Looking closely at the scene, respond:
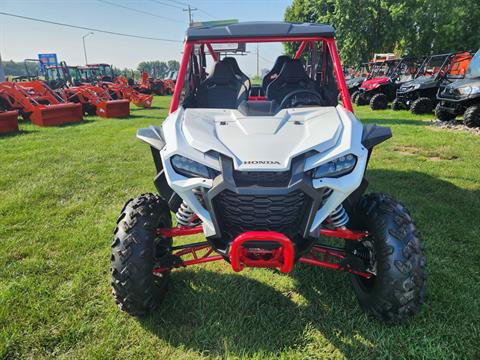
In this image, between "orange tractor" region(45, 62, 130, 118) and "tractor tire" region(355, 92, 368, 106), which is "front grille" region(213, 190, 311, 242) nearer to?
"orange tractor" region(45, 62, 130, 118)

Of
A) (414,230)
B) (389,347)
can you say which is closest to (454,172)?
(414,230)

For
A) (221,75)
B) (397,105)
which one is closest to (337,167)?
(221,75)

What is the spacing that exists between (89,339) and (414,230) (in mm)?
2190

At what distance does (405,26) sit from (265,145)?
2910 centimetres

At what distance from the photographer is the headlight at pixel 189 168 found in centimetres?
201

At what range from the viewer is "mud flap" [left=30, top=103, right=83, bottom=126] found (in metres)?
10.1

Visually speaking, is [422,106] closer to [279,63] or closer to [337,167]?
[279,63]

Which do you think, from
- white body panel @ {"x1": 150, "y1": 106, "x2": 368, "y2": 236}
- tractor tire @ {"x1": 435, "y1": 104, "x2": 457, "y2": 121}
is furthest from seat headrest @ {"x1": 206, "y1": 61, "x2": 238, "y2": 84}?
tractor tire @ {"x1": 435, "y1": 104, "x2": 457, "y2": 121}

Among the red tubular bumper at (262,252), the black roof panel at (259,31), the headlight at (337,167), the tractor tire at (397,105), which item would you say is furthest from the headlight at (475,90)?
the red tubular bumper at (262,252)

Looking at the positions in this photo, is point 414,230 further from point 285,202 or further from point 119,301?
point 119,301

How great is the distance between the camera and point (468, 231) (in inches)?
135

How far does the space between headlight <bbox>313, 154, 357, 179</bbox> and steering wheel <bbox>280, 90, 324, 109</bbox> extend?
47.1 inches

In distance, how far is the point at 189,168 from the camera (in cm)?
204

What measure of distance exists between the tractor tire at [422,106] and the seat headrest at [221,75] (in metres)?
9.90
